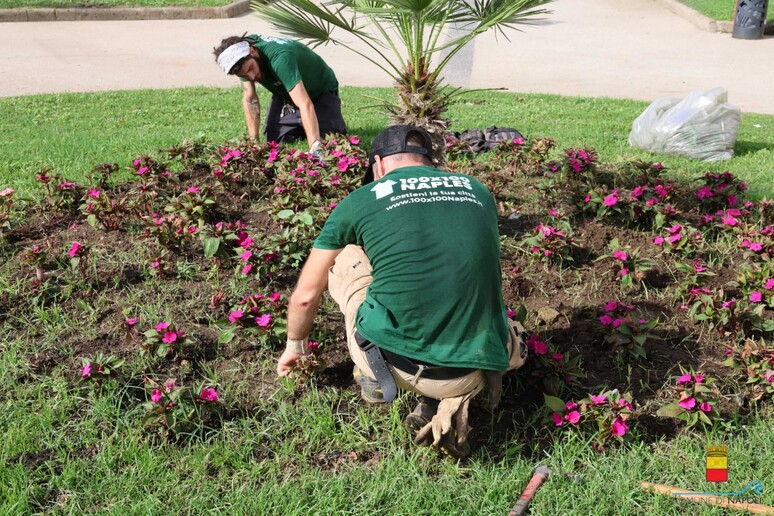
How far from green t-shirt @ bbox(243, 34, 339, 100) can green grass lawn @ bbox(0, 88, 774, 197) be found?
1.51ft

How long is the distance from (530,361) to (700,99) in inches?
156

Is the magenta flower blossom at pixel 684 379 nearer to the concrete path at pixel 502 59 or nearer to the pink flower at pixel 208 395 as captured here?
the pink flower at pixel 208 395

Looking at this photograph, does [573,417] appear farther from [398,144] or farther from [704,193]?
[704,193]

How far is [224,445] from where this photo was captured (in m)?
3.14

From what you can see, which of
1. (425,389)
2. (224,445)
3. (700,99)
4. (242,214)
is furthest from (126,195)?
(700,99)

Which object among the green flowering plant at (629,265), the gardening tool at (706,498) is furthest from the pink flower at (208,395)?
the green flowering plant at (629,265)

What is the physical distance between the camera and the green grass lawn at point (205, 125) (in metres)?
6.22

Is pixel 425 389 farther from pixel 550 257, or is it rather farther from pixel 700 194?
pixel 700 194

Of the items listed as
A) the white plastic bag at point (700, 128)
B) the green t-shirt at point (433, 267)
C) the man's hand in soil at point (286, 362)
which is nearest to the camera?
the green t-shirt at point (433, 267)

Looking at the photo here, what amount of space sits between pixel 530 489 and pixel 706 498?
63 centimetres

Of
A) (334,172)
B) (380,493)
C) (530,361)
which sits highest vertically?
(334,172)

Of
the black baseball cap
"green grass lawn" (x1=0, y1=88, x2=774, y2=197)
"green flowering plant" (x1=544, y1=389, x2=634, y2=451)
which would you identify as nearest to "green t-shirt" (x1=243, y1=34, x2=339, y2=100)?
"green grass lawn" (x1=0, y1=88, x2=774, y2=197)

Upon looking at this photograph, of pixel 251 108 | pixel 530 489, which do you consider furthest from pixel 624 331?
pixel 251 108

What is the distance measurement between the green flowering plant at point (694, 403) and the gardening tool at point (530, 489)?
1.82ft
